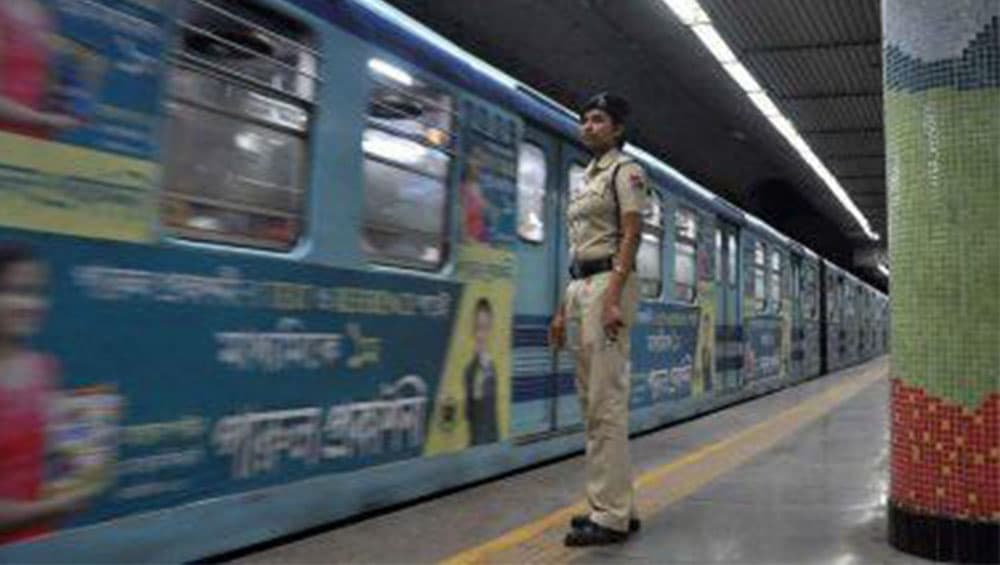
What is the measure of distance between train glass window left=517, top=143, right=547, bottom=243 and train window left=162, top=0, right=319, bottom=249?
2703mm

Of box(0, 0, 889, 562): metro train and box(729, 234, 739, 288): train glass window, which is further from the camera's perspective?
box(729, 234, 739, 288): train glass window

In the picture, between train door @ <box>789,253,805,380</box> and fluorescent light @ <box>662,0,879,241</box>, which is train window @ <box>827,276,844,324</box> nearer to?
fluorescent light @ <box>662,0,879,241</box>

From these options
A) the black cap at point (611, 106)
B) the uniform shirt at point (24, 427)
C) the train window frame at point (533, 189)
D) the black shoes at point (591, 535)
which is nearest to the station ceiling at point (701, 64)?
the train window frame at point (533, 189)

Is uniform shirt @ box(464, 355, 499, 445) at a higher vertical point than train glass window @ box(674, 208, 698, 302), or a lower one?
lower

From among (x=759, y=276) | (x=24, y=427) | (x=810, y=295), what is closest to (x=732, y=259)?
(x=759, y=276)

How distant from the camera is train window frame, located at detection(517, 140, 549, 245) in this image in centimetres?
761

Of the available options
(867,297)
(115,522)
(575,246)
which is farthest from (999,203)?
(867,297)

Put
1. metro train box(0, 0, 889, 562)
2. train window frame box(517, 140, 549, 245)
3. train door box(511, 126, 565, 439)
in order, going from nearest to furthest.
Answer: metro train box(0, 0, 889, 562) → train door box(511, 126, 565, 439) → train window frame box(517, 140, 549, 245)

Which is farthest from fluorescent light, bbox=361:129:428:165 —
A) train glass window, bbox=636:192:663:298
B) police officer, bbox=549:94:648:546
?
train glass window, bbox=636:192:663:298

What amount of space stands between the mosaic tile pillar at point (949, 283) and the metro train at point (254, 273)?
2399mm

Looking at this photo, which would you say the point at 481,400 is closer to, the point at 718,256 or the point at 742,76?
the point at 718,256

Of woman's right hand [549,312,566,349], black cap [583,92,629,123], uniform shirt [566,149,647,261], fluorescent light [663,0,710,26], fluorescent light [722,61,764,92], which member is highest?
fluorescent light [722,61,764,92]

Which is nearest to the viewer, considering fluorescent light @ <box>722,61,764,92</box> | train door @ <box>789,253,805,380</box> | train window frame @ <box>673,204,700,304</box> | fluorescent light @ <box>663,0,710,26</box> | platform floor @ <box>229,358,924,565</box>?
platform floor @ <box>229,358,924,565</box>

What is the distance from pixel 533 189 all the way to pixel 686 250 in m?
4.15
